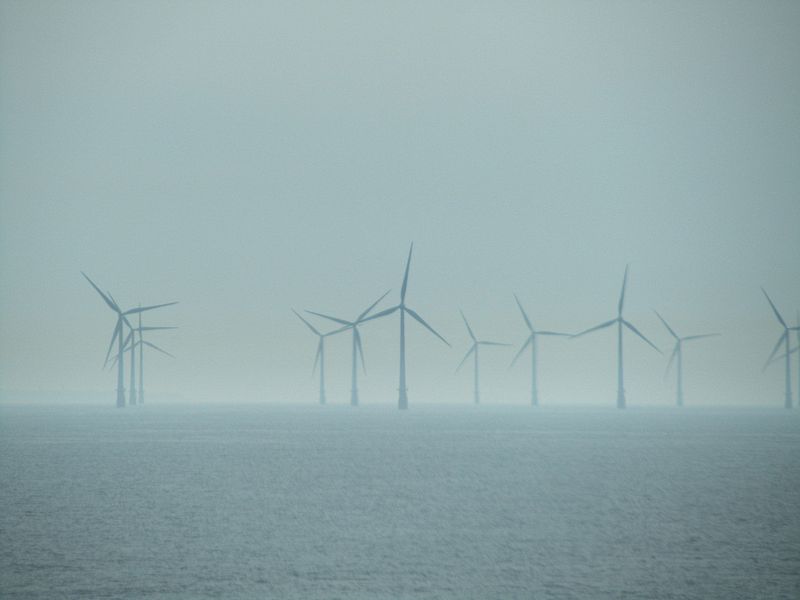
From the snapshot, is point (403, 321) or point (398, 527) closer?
point (398, 527)

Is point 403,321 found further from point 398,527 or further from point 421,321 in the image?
point 398,527

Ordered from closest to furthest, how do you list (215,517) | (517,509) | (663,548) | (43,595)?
(43,595) < (663,548) < (215,517) < (517,509)

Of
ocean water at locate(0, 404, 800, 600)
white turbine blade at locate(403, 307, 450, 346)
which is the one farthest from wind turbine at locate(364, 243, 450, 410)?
ocean water at locate(0, 404, 800, 600)

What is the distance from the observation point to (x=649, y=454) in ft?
220

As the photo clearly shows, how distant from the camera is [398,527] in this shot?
3125 centimetres

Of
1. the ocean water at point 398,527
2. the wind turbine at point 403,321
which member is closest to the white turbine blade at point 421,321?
the wind turbine at point 403,321

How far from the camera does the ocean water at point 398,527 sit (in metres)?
23.1

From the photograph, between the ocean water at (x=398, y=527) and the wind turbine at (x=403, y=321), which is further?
the wind turbine at (x=403, y=321)

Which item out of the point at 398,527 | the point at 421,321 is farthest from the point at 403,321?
the point at 398,527

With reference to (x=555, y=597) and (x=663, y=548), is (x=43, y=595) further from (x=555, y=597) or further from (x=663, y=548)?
(x=663, y=548)

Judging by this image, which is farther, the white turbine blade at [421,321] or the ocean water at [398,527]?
the white turbine blade at [421,321]

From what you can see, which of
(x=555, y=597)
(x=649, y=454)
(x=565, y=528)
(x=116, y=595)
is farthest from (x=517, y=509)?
(x=649, y=454)

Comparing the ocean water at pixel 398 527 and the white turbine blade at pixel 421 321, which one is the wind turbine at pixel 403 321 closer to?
the white turbine blade at pixel 421 321

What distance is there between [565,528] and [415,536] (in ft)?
13.7
